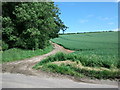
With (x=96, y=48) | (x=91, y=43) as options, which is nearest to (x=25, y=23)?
(x=96, y=48)

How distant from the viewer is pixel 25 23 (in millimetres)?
15930

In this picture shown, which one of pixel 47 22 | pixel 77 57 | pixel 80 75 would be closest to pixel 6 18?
pixel 47 22

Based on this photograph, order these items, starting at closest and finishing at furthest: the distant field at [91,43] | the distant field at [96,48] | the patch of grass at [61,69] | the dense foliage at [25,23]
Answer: the patch of grass at [61,69], the distant field at [96,48], the dense foliage at [25,23], the distant field at [91,43]

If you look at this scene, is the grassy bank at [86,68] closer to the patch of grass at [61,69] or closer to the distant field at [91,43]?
the patch of grass at [61,69]

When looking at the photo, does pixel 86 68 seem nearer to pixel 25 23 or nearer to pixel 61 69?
pixel 61 69

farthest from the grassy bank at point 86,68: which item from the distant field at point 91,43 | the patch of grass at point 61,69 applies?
the distant field at point 91,43

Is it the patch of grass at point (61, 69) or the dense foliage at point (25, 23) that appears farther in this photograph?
the dense foliage at point (25, 23)

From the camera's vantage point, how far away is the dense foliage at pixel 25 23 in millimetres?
15227

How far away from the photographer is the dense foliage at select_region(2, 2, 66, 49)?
15227 mm

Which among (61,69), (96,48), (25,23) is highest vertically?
(25,23)

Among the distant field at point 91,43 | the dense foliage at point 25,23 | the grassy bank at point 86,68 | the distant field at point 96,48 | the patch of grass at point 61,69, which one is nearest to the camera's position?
the grassy bank at point 86,68

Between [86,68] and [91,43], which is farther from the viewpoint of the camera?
[91,43]

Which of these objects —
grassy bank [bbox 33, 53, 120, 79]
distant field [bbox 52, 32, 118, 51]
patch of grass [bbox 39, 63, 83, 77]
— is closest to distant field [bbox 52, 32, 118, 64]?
distant field [bbox 52, 32, 118, 51]

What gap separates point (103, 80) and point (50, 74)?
8.93ft
